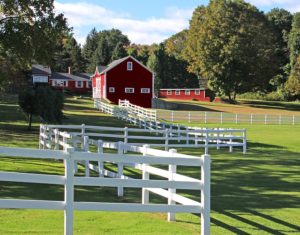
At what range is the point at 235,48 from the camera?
81250mm

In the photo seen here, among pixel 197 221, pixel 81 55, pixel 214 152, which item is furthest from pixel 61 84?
pixel 197 221

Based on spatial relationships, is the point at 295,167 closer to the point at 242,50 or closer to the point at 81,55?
the point at 242,50

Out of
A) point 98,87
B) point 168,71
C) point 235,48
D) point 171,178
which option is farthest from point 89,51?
point 171,178

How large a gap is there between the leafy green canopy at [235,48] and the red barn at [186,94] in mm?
7557

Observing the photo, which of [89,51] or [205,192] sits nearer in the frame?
[205,192]

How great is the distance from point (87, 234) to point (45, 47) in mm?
22989

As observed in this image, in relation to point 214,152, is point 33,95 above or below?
above

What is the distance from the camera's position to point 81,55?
5320 inches

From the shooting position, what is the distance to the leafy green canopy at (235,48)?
82500 millimetres

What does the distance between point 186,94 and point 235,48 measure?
1942cm

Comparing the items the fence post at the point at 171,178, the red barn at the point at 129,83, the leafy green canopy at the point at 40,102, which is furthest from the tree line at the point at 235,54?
the fence post at the point at 171,178

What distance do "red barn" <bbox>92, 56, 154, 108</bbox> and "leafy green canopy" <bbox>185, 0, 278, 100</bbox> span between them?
45.6 feet

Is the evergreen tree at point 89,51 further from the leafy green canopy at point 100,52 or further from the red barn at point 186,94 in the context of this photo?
the red barn at point 186,94

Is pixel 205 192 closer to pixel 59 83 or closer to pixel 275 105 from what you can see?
pixel 275 105
